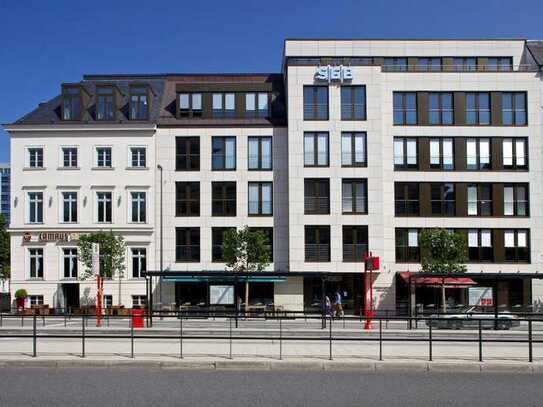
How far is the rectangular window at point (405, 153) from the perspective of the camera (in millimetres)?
51844

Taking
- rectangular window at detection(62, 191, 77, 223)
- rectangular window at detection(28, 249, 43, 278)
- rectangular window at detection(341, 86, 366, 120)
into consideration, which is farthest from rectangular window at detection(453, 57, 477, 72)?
rectangular window at detection(28, 249, 43, 278)

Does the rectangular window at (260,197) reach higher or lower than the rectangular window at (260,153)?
lower

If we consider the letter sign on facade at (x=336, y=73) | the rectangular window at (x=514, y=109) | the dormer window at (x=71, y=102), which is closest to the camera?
the letter sign on facade at (x=336, y=73)

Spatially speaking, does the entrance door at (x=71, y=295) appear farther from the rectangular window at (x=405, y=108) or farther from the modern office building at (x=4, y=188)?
the modern office building at (x=4, y=188)

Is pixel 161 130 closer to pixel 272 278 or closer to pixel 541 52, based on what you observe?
pixel 272 278

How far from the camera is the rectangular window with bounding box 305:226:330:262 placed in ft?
165

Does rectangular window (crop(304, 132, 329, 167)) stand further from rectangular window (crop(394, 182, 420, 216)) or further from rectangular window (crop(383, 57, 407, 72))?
rectangular window (crop(383, 57, 407, 72))

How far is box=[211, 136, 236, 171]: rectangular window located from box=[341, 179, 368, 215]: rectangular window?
26.4 feet

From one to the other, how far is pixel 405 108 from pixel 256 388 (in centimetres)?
4091

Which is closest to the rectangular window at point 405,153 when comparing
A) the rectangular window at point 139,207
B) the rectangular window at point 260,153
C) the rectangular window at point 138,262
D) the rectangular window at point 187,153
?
the rectangular window at point 260,153

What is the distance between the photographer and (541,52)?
5428cm

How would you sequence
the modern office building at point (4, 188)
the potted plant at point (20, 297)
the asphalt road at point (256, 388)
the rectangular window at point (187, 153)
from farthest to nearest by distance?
the modern office building at point (4, 188) < the rectangular window at point (187, 153) < the potted plant at point (20, 297) < the asphalt road at point (256, 388)

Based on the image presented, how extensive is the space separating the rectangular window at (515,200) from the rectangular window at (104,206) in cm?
2766

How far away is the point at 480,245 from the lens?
2030 inches
